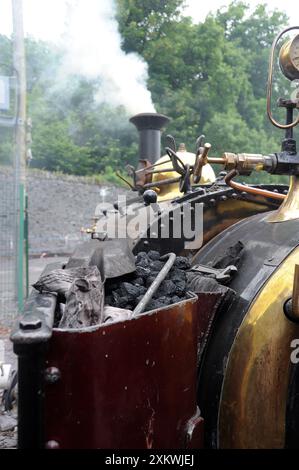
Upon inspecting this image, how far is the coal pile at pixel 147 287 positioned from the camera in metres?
1.60

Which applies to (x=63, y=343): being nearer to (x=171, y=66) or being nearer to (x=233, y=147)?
(x=233, y=147)

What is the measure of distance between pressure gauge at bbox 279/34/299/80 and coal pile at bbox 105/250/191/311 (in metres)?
0.86

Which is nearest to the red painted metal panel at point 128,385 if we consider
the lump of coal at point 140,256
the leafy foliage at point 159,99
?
the lump of coal at point 140,256

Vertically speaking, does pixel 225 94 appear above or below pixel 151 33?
below

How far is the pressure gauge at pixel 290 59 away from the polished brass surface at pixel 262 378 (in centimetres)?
81

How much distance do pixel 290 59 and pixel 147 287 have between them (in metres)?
1.04

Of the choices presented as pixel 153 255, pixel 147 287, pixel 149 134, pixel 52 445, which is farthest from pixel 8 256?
pixel 52 445

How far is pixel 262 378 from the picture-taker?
4.99 feet

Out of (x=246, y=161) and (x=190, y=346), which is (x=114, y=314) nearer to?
(x=190, y=346)

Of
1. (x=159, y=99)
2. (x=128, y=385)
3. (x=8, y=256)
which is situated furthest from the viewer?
(x=159, y=99)
